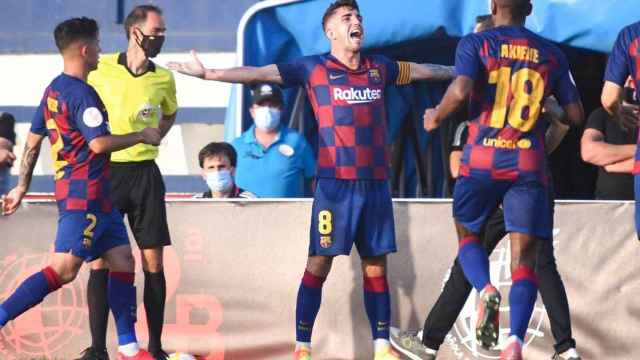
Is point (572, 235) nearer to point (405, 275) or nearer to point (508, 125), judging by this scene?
point (405, 275)

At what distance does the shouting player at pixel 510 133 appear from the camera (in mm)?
7395

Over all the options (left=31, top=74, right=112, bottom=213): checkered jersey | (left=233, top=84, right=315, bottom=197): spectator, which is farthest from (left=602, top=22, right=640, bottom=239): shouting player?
(left=233, top=84, right=315, bottom=197): spectator

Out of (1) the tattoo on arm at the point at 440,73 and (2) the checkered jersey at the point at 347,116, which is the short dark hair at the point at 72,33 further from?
(1) the tattoo on arm at the point at 440,73

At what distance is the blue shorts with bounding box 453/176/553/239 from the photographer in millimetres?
7469

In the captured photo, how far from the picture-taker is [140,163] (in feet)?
29.4

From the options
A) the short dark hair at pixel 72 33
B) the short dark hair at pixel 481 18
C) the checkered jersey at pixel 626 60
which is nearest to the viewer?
the checkered jersey at pixel 626 60

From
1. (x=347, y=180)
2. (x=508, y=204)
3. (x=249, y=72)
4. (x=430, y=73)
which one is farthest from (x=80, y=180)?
(x=508, y=204)

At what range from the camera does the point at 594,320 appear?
890 cm

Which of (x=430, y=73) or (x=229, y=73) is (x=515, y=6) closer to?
(x=430, y=73)

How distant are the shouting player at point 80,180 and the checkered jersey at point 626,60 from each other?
8.73 ft

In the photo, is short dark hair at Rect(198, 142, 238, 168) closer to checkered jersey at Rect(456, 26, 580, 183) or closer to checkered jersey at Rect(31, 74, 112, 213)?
checkered jersey at Rect(31, 74, 112, 213)

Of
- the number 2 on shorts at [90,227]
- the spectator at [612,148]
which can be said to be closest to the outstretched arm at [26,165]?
the number 2 on shorts at [90,227]

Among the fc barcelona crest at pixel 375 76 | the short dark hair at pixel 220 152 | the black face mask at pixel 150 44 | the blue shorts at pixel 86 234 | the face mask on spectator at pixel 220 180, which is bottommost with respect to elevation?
the blue shorts at pixel 86 234

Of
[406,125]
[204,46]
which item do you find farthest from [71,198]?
[204,46]
